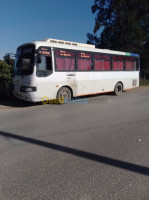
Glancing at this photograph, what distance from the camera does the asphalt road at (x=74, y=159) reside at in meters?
2.37

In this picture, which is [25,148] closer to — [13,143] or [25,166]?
[13,143]

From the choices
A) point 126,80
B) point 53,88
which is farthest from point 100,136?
point 126,80

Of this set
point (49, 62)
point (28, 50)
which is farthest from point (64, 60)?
point (28, 50)

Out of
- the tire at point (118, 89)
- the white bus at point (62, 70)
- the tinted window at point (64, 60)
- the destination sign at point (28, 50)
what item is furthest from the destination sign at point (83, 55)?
the tire at point (118, 89)

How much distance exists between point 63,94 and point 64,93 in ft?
0.34

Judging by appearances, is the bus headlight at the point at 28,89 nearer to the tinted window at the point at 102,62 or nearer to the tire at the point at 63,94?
the tire at the point at 63,94

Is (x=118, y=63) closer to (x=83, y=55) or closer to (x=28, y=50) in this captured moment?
(x=83, y=55)

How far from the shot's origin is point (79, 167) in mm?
2951

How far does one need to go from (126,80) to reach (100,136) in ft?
29.6

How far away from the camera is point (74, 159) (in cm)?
322

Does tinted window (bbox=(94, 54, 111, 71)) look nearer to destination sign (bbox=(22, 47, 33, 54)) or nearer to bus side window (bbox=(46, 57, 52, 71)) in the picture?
bus side window (bbox=(46, 57, 52, 71))

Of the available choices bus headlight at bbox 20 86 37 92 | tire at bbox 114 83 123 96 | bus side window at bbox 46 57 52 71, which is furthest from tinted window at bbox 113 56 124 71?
bus headlight at bbox 20 86 37 92

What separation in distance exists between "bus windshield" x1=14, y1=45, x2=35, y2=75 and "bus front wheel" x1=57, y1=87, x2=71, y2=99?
184 centimetres

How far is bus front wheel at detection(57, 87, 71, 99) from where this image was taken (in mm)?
8484
